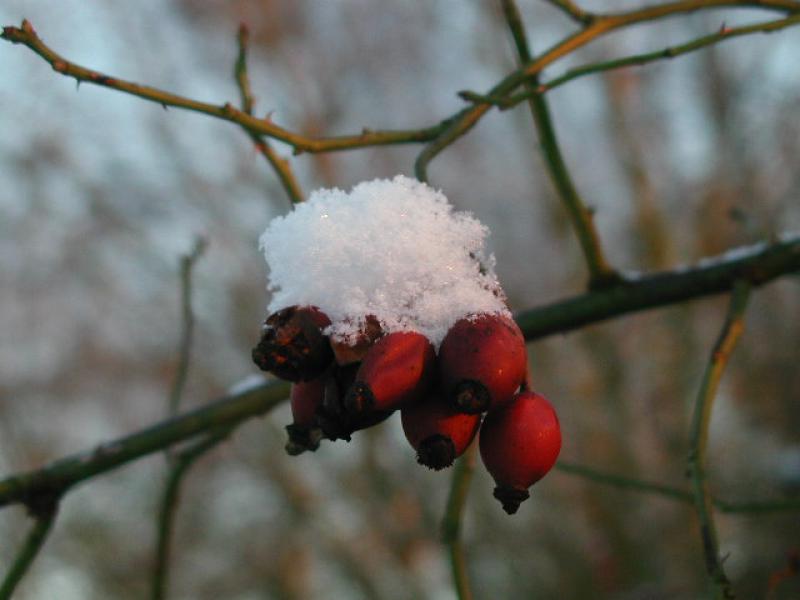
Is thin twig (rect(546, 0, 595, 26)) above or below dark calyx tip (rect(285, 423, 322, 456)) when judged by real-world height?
above

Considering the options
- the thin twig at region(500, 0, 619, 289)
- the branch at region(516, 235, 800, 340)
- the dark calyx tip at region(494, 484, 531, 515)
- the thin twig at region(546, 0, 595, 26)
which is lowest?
the dark calyx tip at region(494, 484, 531, 515)

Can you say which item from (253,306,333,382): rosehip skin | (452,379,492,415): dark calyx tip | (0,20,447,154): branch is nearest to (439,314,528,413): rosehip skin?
(452,379,492,415): dark calyx tip

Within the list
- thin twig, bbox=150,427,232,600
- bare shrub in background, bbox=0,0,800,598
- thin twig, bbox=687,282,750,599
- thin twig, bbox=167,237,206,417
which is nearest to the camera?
thin twig, bbox=687,282,750,599

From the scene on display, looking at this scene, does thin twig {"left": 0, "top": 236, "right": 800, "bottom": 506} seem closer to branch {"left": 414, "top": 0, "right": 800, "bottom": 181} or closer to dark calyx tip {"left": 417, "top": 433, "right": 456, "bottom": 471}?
branch {"left": 414, "top": 0, "right": 800, "bottom": 181}

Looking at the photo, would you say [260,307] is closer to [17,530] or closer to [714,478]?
[17,530]

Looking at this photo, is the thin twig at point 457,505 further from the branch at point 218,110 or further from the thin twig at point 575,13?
the thin twig at point 575,13

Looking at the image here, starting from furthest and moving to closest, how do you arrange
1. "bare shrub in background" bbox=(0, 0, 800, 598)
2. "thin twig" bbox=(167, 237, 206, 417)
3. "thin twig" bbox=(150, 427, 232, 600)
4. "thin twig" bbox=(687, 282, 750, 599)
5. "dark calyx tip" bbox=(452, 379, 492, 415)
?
"bare shrub in background" bbox=(0, 0, 800, 598) → "thin twig" bbox=(167, 237, 206, 417) → "thin twig" bbox=(150, 427, 232, 600) → "thin twig" bbox=(687, 282, 750, 599) → "dark calyx tip" bbox=(452, 379, 492, 415)
